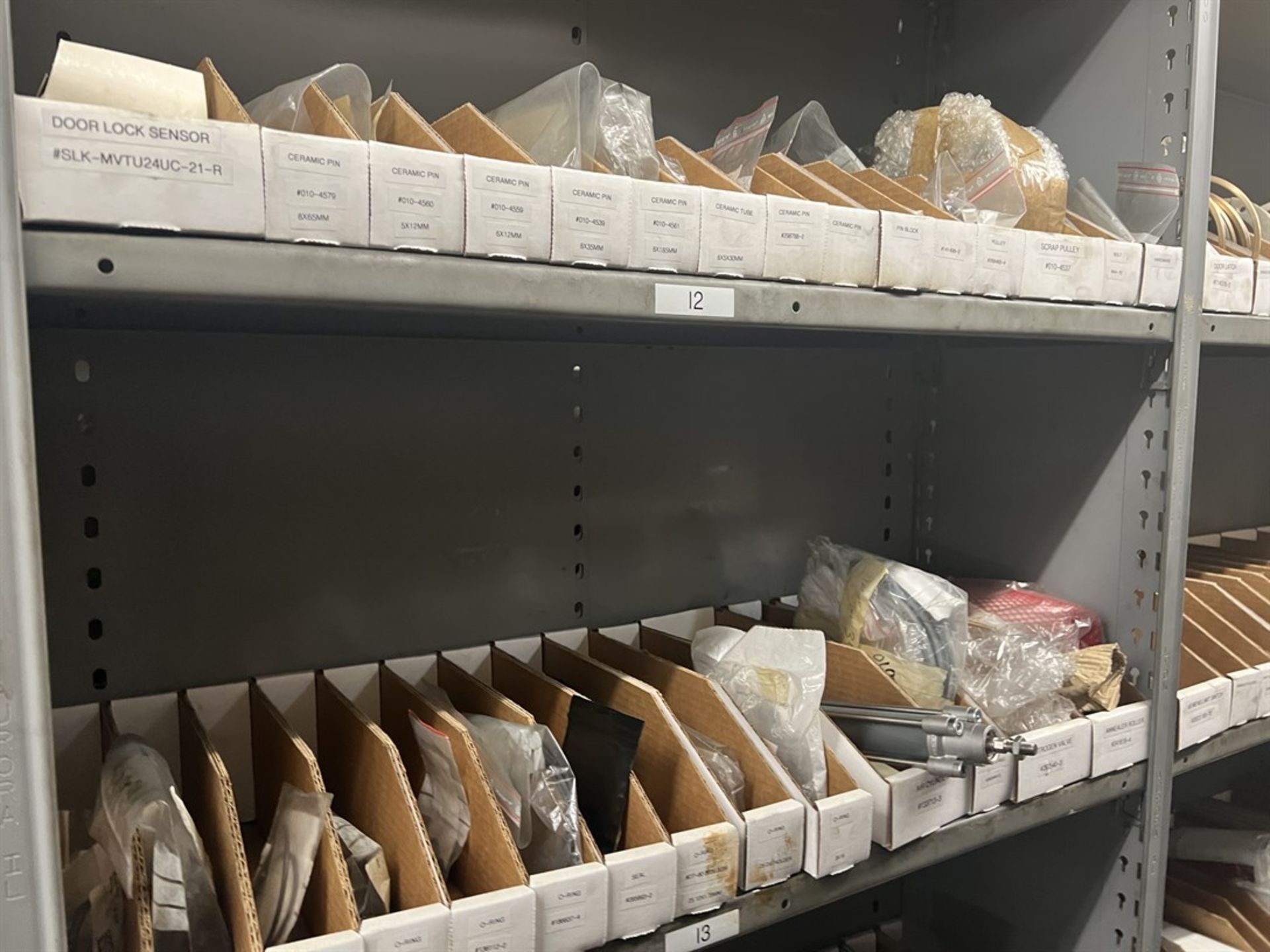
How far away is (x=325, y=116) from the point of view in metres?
0.74

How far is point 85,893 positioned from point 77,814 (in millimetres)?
177

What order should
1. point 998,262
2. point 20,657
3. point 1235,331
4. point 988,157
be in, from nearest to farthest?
point 20,657 → point 998,262 → point 988,157 → point 1235,331

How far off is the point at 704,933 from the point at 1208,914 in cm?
110

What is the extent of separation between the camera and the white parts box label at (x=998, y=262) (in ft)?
3.27

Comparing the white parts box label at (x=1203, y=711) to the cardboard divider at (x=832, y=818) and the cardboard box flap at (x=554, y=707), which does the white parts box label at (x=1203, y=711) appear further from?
the cardboard box flap at (x=554, y=707)

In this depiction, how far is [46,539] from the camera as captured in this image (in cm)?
92

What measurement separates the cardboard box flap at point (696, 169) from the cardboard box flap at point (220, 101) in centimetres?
40

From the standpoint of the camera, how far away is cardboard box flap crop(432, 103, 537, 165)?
78 cm

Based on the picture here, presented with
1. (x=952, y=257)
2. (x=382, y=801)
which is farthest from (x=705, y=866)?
(x=952, y=257)

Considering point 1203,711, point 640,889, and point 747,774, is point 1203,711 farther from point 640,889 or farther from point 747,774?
point 640,889

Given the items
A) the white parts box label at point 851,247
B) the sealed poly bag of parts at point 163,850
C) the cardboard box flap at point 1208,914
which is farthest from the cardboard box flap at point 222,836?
the cardboard box flap at point 1208,914

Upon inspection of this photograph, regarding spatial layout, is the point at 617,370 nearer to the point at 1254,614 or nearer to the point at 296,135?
the point at 296,135

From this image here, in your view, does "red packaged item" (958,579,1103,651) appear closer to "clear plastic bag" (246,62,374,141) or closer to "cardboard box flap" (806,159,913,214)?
"cardboard box flap" (806,159,913,214)

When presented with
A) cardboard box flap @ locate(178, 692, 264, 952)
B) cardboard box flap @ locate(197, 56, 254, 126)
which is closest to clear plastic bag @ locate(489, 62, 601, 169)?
cardboard box flap @ locate(197, 56, 254, 126)
